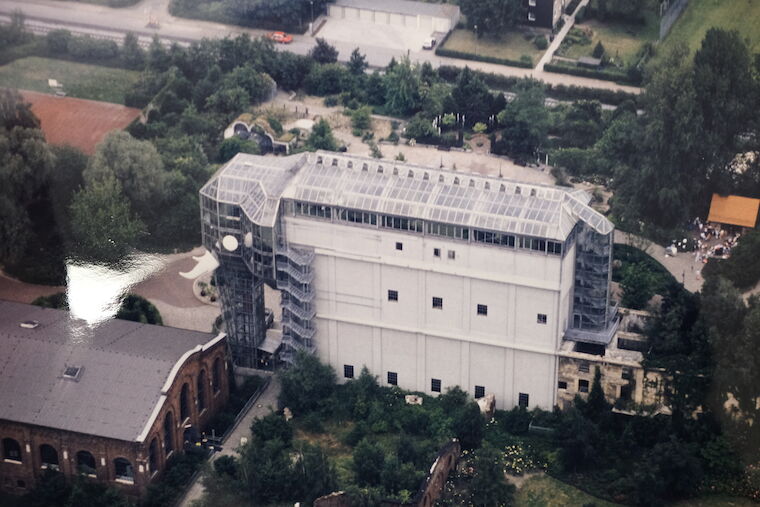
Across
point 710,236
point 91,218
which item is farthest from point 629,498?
point 91,218

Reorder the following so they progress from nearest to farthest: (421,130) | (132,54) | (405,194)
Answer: (405,194), (421,130), (132,54)

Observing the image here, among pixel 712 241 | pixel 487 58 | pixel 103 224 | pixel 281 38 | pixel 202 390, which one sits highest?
pixel 281 38

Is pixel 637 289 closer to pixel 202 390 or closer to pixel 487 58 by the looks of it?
pixel 202 390

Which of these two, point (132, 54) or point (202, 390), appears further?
point (132, 54)

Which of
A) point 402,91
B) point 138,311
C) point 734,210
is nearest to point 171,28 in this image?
point 402,91

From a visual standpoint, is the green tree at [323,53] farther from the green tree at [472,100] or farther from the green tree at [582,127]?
the green tree at [582,127]

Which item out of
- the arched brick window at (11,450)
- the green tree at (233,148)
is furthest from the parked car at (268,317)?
the green tree at (233,148)

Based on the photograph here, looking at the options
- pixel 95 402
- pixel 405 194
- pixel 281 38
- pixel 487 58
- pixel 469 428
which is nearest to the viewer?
pixel 95 402
